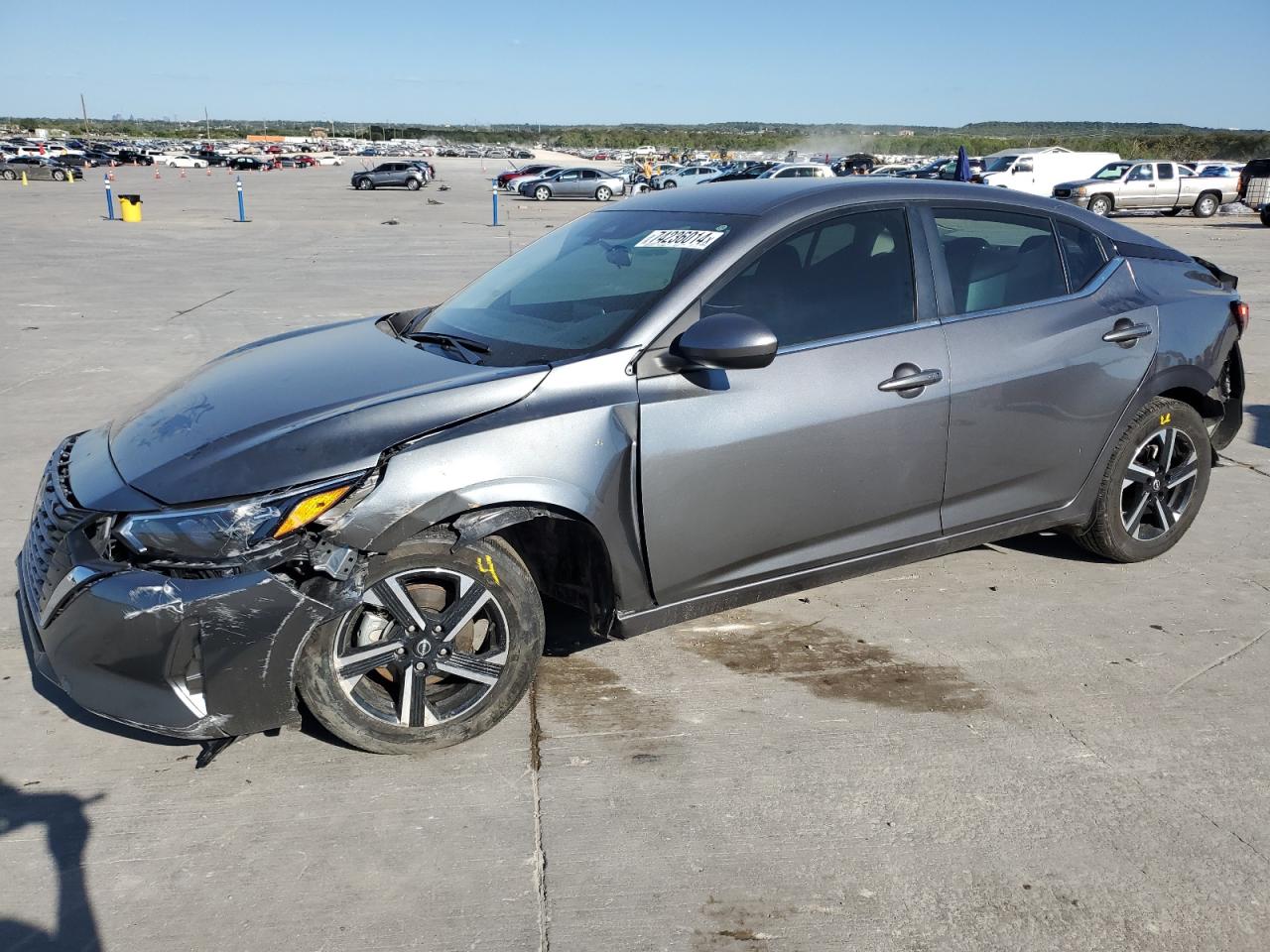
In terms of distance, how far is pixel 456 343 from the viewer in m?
3.91

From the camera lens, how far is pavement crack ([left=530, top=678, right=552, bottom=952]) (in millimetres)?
2623

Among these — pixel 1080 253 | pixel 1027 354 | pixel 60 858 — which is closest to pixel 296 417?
pixel 60 858

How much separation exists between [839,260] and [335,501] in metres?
2.04

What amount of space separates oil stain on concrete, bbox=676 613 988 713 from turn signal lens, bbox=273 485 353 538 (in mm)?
1656

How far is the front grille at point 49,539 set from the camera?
3137mm

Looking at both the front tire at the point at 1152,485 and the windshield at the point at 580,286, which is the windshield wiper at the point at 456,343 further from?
the front tire at the point at 1152,485

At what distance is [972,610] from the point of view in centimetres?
452

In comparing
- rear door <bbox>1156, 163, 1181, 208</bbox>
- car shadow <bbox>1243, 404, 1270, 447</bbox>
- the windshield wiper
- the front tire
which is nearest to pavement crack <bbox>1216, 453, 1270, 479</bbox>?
car shadow <bbox>1243, 404, 1270, 447</bbox>

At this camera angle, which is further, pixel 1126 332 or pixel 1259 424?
pixel 1259 424

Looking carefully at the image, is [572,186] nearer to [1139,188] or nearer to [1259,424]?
[1139,188]

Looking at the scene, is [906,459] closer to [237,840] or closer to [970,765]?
[970,765]

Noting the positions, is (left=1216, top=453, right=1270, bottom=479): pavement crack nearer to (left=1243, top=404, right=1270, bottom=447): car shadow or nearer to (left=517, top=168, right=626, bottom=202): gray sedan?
(left=1243, top=404, right=1270, bottom=447): car shadow

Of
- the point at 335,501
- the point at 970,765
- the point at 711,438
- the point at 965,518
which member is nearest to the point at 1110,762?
the point at 970,765

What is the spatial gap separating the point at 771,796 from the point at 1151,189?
32854 millimetres
